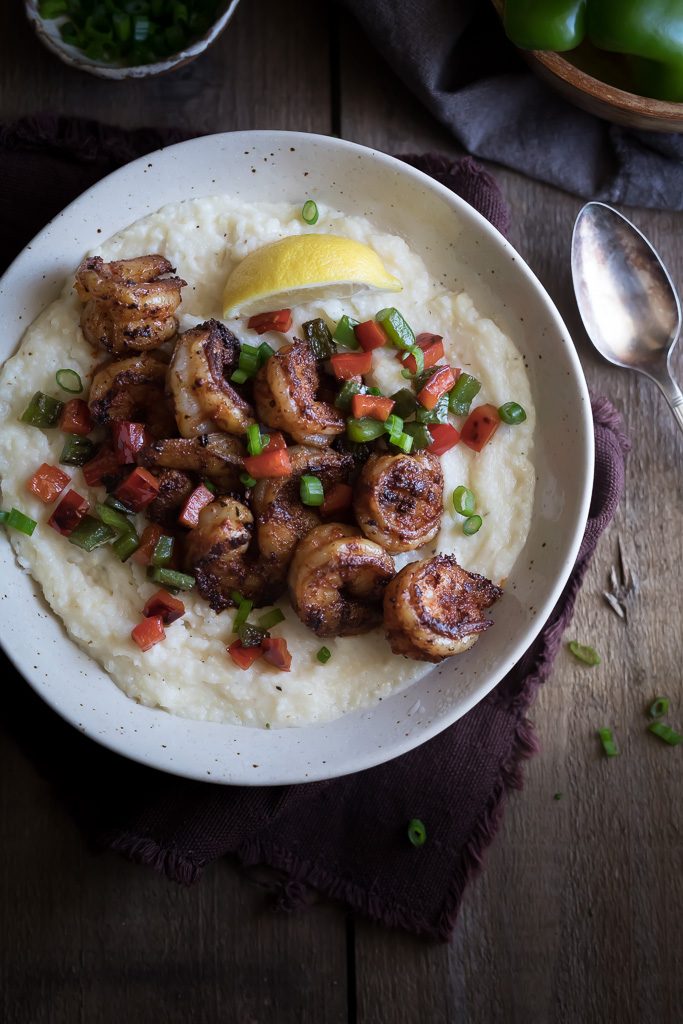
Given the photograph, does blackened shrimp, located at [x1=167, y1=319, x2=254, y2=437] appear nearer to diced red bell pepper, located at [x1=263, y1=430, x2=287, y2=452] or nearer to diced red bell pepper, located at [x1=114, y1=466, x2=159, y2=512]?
diced red bell pepper, located at [x1=263, y1=430, x2=287, y2=452]

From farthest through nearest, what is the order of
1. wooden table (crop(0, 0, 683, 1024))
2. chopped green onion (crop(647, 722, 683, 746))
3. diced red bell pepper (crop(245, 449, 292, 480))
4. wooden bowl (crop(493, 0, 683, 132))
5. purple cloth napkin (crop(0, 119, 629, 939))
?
chopped green onion (crop(647, 722, 683, 746)) → wooden table (crop(0, 0, 683, 1024)) → purple cloth napkin (crop(0, 119, 629, 939)) → wooden bowl (crop(493, 0, 683, 132)) → diced red bell pepper (crop(245, 449, 292, 480))

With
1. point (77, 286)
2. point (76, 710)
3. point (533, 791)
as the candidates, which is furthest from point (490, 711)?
point (77, 286)

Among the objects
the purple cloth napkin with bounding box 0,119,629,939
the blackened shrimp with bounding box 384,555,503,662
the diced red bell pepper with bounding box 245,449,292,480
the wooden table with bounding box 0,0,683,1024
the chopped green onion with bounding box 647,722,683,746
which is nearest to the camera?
the blackened shrimp with bounding box 384,555,503,662

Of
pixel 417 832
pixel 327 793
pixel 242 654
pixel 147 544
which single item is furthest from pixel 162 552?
pixel 417 832

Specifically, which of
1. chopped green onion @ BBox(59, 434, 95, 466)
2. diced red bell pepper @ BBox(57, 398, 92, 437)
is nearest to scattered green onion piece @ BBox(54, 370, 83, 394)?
diced red bell pepper @ BBox(57, 398, 92, 437)

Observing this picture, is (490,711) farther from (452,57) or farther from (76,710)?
(452,57)

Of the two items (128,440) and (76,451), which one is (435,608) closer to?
(128,440)
